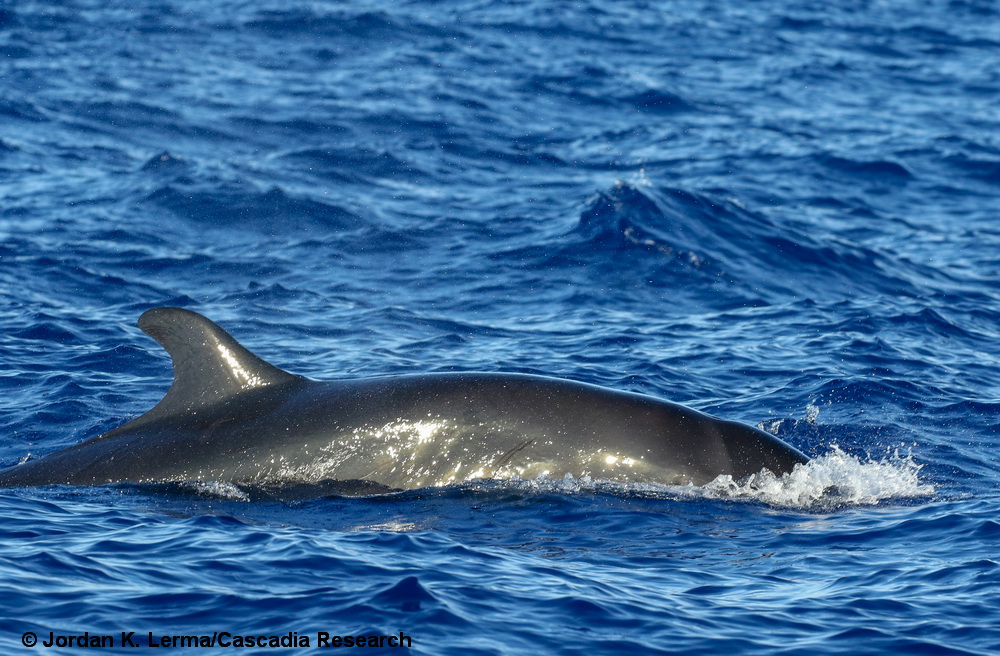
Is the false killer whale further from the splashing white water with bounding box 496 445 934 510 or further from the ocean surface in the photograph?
the ocean surface

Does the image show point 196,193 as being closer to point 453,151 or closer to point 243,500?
point 453,151

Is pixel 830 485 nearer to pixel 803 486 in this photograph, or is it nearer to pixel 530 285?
pixel 803 486

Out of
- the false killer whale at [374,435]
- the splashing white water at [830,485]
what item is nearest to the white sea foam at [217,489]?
the false killer whale at [374,435]

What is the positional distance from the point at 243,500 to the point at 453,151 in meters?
20.4

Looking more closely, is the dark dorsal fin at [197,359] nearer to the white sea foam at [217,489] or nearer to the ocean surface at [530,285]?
the white sea foam at [217,489]

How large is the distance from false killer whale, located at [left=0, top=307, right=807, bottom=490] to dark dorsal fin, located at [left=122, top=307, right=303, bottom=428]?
11mm

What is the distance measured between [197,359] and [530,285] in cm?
1056

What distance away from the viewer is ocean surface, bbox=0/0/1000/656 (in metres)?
9.21

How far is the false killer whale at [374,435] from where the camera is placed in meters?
Answer: 11.2

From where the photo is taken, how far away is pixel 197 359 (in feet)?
37.5

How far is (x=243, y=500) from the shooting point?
431 inches

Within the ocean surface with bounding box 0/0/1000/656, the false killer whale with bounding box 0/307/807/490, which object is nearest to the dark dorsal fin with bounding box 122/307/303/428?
the false killer whale with bounding box 0/307/807/490

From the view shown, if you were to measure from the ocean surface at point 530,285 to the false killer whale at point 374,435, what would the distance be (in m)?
0.24

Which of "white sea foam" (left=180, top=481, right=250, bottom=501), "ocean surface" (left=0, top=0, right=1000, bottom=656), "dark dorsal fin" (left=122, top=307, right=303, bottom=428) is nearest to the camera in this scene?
"ocean surface" (left=0, top=0, right=1000, bottom=656)
